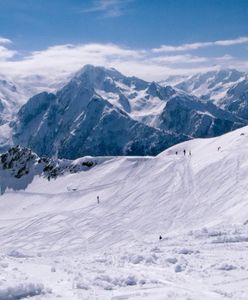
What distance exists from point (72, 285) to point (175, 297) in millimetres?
4127

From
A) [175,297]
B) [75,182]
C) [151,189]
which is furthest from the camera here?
[75,182]

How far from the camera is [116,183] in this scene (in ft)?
222

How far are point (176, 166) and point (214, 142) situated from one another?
13.5 m

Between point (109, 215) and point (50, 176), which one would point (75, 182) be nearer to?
point (50, 176)

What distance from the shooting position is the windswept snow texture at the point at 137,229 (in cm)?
1741

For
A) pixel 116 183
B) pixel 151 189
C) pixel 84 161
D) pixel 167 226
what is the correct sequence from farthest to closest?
pixel 84 161 → pixel 116 183 → pixel 151 189 → pixel 167 226

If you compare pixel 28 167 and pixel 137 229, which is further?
pixel 28 167

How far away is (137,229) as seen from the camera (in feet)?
155

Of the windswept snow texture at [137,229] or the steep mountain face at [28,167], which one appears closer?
the windswept snow texture at [137,229]

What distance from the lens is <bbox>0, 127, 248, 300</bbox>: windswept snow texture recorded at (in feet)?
57.1

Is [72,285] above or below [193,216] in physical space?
above

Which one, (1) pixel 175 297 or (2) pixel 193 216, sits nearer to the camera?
(1) pixel 175 297

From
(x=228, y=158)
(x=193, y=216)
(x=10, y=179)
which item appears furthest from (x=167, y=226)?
(x=10, y=179)

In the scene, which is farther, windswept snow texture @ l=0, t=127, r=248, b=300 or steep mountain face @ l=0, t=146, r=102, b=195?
steep mountain face @ l=0, t=146, r=102, b=195
